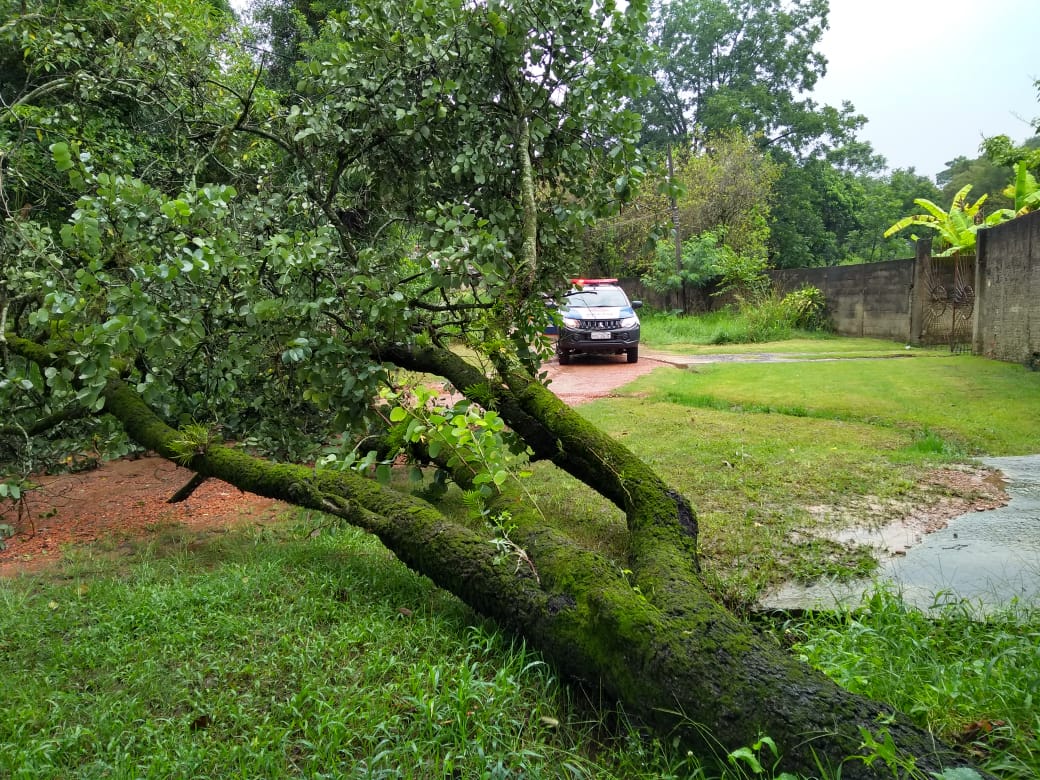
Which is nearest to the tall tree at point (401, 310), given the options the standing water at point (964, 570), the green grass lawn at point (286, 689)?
the green grass lawn at point (286, 689)

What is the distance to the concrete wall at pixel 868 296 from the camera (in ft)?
49.3

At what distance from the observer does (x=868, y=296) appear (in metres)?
16.3

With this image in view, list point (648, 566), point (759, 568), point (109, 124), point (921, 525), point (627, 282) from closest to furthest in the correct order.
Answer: point (648, 566) < point (759, 568) < point (921, 525) < point (109, 124) < point (627, 282)

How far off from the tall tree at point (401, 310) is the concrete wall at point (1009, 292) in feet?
25.4

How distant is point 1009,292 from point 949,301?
371cm

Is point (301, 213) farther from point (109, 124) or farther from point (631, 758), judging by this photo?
point (109, 124)

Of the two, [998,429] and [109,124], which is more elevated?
[109,124]

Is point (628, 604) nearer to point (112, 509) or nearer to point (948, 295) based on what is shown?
point (112, 509)

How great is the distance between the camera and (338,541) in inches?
154

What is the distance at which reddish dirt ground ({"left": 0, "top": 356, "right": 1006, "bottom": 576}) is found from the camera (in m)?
4.09

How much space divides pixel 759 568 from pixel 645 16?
133 inches

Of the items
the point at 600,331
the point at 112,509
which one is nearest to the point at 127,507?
the point at 112,509

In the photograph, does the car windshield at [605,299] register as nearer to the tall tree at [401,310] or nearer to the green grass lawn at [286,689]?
the tall tree at [401,310]

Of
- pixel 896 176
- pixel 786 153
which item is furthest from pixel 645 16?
pixel 896 176
